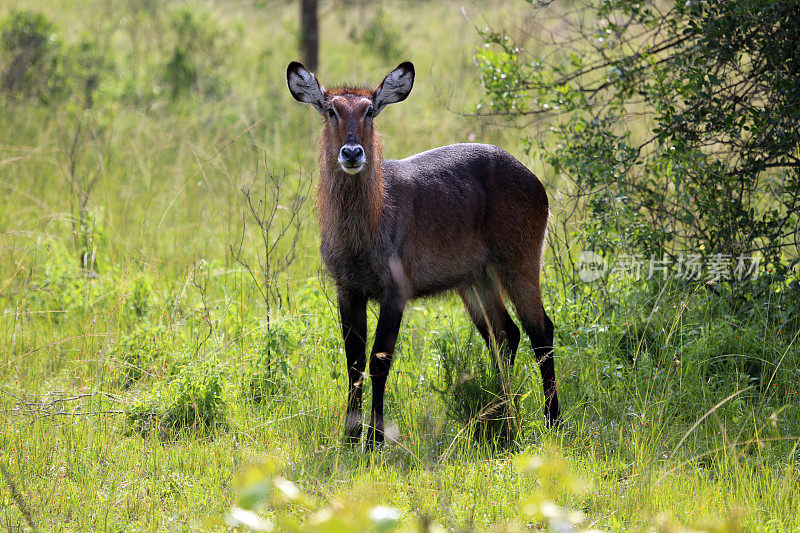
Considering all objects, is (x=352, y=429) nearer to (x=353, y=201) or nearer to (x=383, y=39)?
(x=353, y=201)

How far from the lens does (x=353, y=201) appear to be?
4.01 m

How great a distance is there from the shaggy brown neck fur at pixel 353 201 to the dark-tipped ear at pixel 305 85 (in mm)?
154

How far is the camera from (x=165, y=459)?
144 inches

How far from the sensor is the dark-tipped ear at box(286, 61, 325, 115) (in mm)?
4039

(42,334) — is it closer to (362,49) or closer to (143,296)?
(143,296)

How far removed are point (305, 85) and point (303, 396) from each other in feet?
5.17

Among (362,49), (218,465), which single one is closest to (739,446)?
(218,465)

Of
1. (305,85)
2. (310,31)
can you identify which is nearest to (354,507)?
(305,85)

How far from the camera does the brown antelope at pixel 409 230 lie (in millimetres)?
4008

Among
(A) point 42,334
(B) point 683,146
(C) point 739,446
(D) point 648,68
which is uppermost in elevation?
(D) point 648,68

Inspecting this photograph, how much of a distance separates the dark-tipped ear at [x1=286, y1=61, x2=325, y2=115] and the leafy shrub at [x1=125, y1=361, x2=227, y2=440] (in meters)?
1.45

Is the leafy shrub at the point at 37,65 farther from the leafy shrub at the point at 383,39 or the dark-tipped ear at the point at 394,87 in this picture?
the dark-tipped ear at the point at 394,87

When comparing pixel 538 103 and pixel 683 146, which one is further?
pixel 538 103

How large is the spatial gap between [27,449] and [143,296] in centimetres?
164
